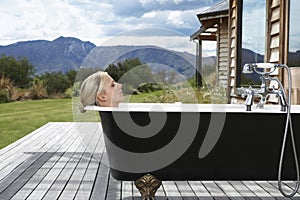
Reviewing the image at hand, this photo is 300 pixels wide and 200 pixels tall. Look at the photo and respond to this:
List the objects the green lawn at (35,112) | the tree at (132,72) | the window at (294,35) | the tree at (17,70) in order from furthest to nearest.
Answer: the tree at (17,70)
the green lawn at (35,112)
the tree at (132,72)
the window at (294,35)

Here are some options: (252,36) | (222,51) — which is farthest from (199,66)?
(252,36)

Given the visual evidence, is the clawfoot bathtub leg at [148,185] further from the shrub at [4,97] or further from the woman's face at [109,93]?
the shrub at [4,97]

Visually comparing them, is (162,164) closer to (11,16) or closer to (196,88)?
(196,88)

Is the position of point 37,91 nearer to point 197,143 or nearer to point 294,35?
point 294,35

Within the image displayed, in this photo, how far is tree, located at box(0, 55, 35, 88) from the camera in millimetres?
9375

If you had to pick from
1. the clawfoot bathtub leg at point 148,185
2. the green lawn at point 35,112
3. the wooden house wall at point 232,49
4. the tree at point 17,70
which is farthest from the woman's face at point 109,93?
the tree at point 17,70

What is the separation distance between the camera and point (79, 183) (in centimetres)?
330

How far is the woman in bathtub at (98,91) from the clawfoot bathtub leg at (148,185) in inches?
23.0

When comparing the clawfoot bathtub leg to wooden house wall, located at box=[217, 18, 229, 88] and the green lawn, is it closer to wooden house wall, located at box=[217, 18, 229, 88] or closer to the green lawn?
wooden house wall, located at box=[217, 18, 229, 88]

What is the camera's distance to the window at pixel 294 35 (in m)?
4.11

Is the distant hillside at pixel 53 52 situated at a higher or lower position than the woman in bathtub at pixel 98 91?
higher

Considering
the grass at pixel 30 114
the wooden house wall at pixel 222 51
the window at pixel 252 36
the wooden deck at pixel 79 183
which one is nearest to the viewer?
the wooden deck at pixel 79 183

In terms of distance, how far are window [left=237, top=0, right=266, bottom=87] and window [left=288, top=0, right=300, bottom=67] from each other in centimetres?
84

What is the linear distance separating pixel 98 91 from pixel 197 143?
28.9 inches
